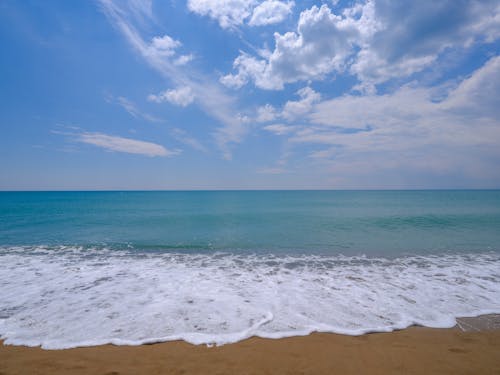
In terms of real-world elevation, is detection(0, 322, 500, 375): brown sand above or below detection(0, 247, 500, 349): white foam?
above

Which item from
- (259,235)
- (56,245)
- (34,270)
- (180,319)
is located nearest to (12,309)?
(34,270)

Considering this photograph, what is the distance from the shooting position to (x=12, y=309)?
623 centimetres

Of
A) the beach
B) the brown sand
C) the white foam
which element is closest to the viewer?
the brown sand

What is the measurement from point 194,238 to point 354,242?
11.1m

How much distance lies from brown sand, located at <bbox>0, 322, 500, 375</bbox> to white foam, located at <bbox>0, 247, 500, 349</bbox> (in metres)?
0.32

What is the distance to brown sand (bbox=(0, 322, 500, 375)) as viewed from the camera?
3.93m

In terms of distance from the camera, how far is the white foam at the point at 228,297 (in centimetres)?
521

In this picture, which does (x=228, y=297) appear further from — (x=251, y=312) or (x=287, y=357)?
(x=287, y=357)

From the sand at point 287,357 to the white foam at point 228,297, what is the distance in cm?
30

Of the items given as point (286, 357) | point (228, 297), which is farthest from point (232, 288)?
point (286, 357)

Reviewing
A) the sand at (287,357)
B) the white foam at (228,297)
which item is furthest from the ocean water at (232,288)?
the sand at (287,357)

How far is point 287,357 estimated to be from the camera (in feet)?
13.9

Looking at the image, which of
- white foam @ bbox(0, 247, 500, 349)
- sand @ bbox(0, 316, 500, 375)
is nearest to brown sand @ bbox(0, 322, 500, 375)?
sand @ bbox(0, 316, 500, 375)

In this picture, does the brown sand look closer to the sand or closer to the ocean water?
the sand
